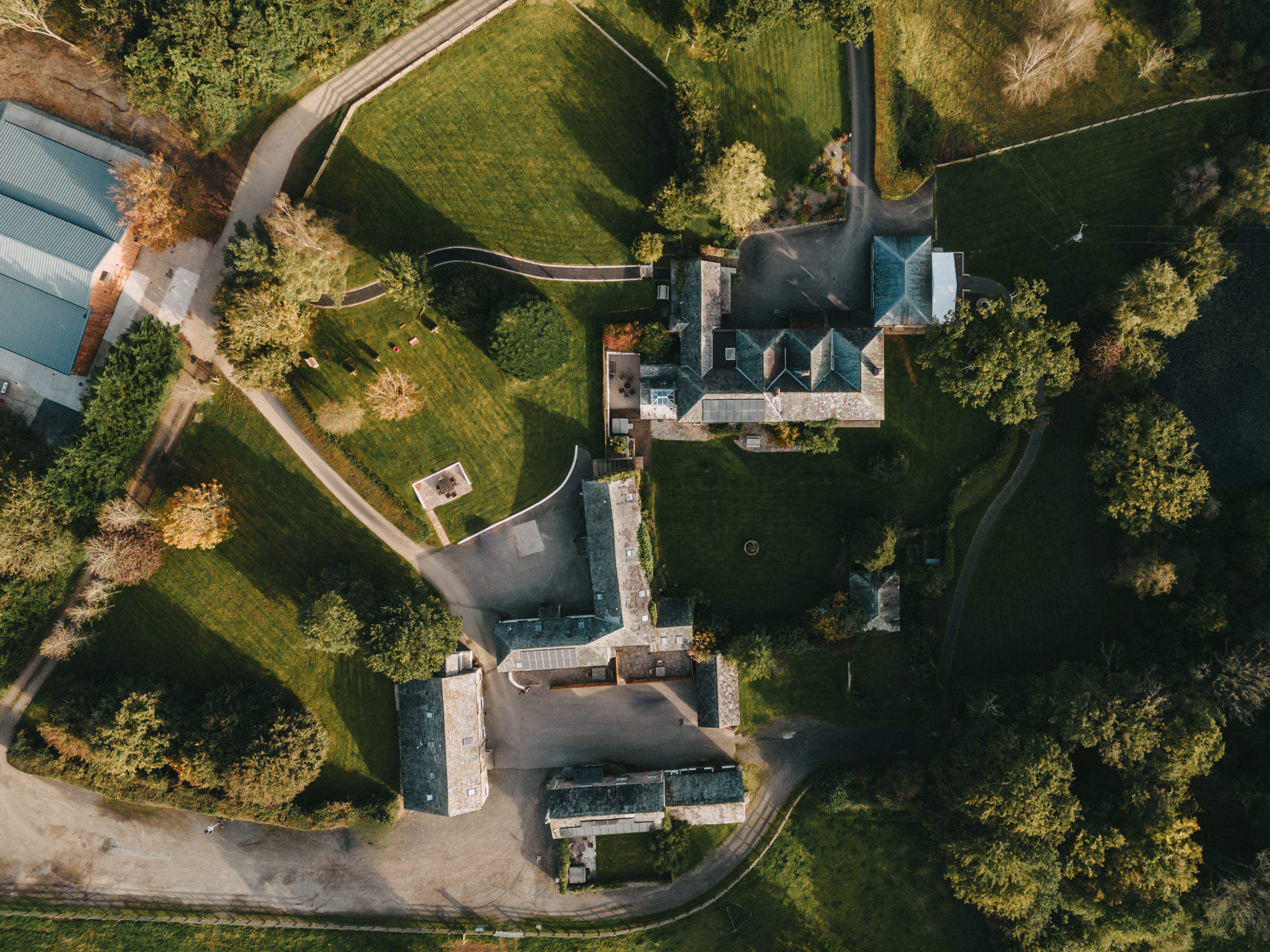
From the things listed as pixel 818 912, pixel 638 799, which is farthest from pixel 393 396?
pixel 818 912

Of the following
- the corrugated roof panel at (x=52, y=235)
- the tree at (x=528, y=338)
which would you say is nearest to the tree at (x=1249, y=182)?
the tree at (x=528, y=338)

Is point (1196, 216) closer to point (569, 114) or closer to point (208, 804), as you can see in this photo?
point (569, 114)

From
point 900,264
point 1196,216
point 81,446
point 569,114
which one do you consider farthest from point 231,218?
point 1196,216

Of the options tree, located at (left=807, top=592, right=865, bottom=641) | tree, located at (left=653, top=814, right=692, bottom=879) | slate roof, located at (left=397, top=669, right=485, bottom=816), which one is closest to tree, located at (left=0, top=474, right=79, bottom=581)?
slate roof, located at (left=397, top=669, right=485, bottom=816)

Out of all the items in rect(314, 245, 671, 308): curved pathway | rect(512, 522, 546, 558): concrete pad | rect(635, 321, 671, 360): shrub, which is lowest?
rect(512, 522, 546, 558): concrete pad

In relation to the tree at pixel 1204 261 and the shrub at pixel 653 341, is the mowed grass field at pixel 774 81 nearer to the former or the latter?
the shrub at pixel 653 341

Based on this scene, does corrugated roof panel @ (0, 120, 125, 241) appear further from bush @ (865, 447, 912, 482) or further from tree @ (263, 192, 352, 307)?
bush @ (865, 447, 912, 482)
